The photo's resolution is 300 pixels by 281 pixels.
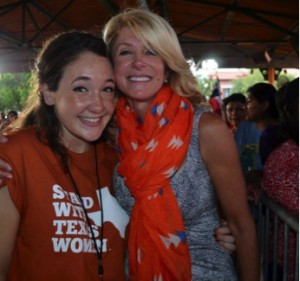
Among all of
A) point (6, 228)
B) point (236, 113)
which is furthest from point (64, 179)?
point (236, 113)

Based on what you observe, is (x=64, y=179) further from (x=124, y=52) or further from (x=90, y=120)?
(x=124, y=52)

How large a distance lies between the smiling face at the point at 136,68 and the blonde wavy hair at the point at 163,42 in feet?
0.13

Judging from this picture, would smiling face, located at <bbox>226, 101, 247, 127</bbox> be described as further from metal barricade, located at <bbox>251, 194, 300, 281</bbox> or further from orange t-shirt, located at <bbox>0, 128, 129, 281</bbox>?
orange t-shirt, located at <bbox>0, 128, 129, 281</bbox>

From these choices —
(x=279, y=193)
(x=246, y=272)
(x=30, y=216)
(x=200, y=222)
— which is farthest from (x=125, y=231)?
(x=279, y=193)

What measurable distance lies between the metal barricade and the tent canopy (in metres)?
4.15

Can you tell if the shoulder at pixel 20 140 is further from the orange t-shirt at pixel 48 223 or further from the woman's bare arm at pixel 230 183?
the woman's bare arm at pixel 230 183

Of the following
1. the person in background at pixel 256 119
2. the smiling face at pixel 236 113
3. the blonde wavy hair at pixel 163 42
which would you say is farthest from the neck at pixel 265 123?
the blonde wavy hair at pixel 163 42

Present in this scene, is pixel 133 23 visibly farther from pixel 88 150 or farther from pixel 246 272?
pixel 246 272

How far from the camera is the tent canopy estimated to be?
6.55 meters

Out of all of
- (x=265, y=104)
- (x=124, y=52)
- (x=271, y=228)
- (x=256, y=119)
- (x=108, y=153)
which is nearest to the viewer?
(x=124, y=52)

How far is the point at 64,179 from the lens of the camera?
6.03 ft

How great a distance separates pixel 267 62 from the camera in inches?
354

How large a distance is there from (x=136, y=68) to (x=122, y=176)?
614mm

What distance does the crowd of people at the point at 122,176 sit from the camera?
5.62 feet
